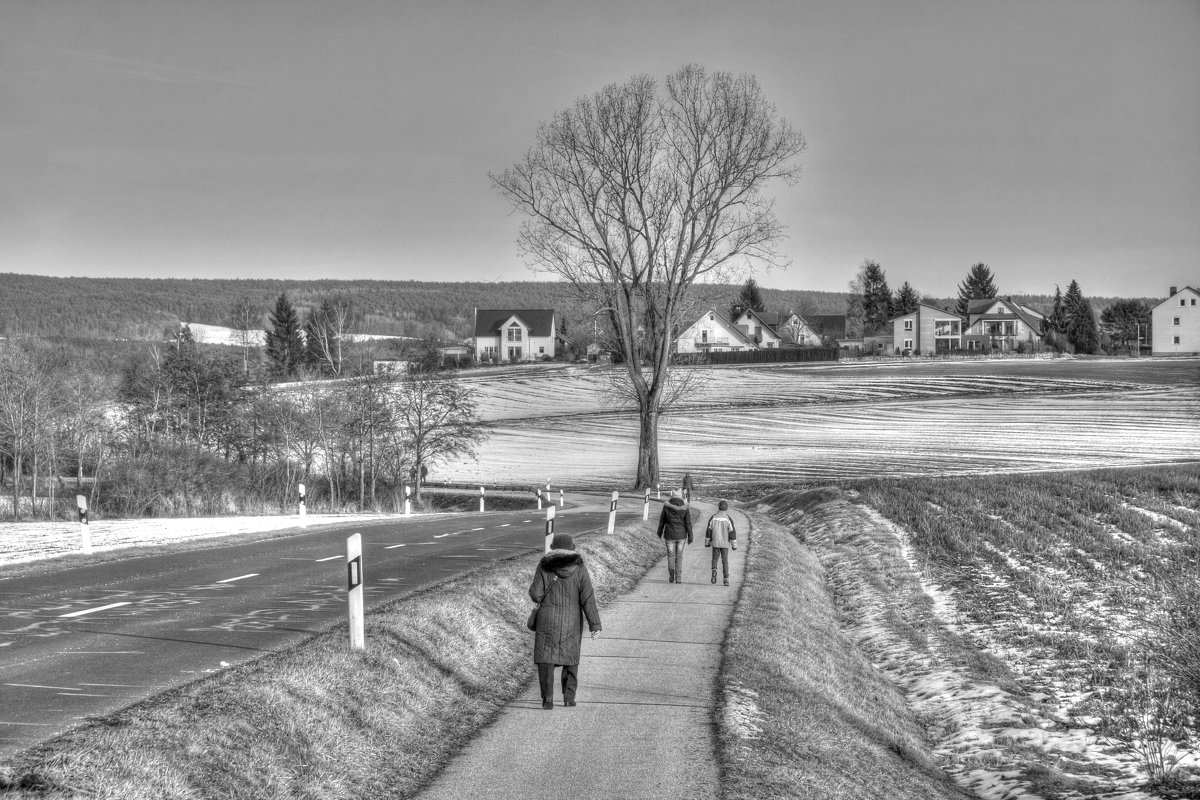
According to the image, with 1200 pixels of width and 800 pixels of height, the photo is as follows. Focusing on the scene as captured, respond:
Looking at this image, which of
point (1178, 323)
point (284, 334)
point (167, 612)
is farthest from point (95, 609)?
point (1178, 323)

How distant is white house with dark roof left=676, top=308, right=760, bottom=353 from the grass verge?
132907mm

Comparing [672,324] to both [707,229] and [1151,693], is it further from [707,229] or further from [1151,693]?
[1151,693]

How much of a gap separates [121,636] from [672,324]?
127ft

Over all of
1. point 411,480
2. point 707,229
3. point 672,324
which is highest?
point 707,229

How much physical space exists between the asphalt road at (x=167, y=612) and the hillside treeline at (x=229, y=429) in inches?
884

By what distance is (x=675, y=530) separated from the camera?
19375 millimetres

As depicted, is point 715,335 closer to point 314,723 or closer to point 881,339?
point 881,339

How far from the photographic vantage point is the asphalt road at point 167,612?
29.6 ft

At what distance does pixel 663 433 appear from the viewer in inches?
3034

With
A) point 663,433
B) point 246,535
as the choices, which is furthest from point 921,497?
point 663,433

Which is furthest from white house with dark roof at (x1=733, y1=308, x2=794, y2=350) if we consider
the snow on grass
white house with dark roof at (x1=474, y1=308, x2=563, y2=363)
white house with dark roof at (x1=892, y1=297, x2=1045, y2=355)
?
the snow on grass

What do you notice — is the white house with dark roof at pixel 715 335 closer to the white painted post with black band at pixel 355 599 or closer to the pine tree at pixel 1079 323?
the pine tree at pixel 1079 323

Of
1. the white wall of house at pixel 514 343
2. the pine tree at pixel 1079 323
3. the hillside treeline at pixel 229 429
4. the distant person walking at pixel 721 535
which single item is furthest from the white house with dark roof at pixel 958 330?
the distant person walking at pixel 721 535

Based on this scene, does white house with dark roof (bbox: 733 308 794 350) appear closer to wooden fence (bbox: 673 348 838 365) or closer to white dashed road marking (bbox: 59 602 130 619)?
wooden fence (bbox: 673 348 838 365)
